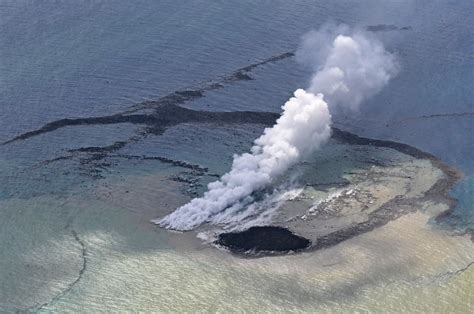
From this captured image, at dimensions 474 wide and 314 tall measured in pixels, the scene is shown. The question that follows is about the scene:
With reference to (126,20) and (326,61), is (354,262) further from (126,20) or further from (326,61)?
(126,20)

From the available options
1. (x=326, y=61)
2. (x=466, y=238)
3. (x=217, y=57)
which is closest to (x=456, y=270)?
(x=466, y=238)

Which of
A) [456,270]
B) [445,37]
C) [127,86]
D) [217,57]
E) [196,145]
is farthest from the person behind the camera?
[445,37]

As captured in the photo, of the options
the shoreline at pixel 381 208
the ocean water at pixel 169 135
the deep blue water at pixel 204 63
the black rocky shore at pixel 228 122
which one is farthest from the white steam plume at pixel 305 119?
the black rocky shore at pixel 228 122

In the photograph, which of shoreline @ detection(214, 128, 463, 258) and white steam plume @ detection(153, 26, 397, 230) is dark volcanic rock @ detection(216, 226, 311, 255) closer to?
shoreline @ detection(214, 128, 463, 258)

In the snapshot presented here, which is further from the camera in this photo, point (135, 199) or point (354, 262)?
point (135, 199)

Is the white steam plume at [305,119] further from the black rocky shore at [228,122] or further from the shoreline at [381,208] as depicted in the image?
the black rocky shore at [228,122]

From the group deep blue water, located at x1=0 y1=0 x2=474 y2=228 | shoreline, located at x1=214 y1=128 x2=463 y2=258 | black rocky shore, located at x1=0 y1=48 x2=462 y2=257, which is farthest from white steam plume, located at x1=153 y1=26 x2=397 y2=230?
black rocky shore, located at x1=0 y1=48 x2=462 y2=257
